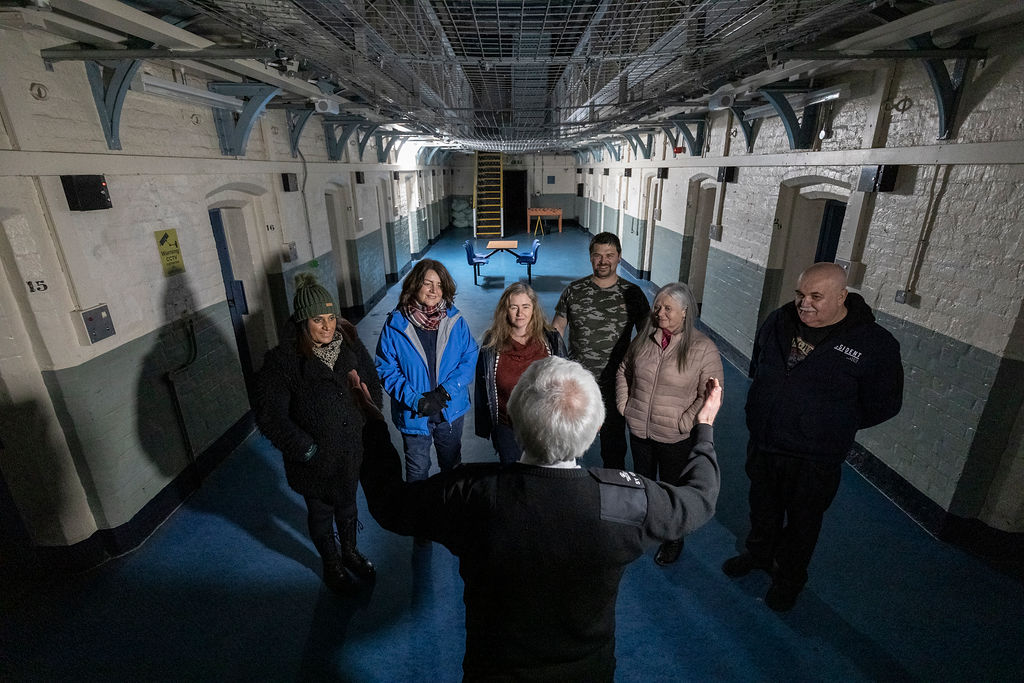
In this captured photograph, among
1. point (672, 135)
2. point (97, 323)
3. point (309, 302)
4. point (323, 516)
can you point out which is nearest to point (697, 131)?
point (672, 135)

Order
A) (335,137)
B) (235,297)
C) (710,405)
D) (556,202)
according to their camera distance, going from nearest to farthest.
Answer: (710,405) → (235,297) → (335,137) → (556,202)

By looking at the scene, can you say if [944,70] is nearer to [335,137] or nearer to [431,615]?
[431,615]

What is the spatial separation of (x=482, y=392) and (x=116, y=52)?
8.79 ft

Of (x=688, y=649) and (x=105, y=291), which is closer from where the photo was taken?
(x=688, y=649)

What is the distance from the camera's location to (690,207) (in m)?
7.59

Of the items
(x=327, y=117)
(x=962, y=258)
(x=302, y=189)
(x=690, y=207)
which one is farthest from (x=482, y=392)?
(x=690, y=207)

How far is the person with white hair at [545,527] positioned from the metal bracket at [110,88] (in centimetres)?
310

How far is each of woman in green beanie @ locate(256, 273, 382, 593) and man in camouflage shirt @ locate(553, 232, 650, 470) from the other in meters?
1.32

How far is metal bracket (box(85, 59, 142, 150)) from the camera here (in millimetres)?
2771

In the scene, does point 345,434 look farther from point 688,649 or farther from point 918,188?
point 918,188

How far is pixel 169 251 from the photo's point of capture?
11.4 feet

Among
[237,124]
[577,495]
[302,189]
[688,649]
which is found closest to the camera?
[577,495]

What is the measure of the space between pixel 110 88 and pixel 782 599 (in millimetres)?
4865

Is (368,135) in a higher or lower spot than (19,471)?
higher
